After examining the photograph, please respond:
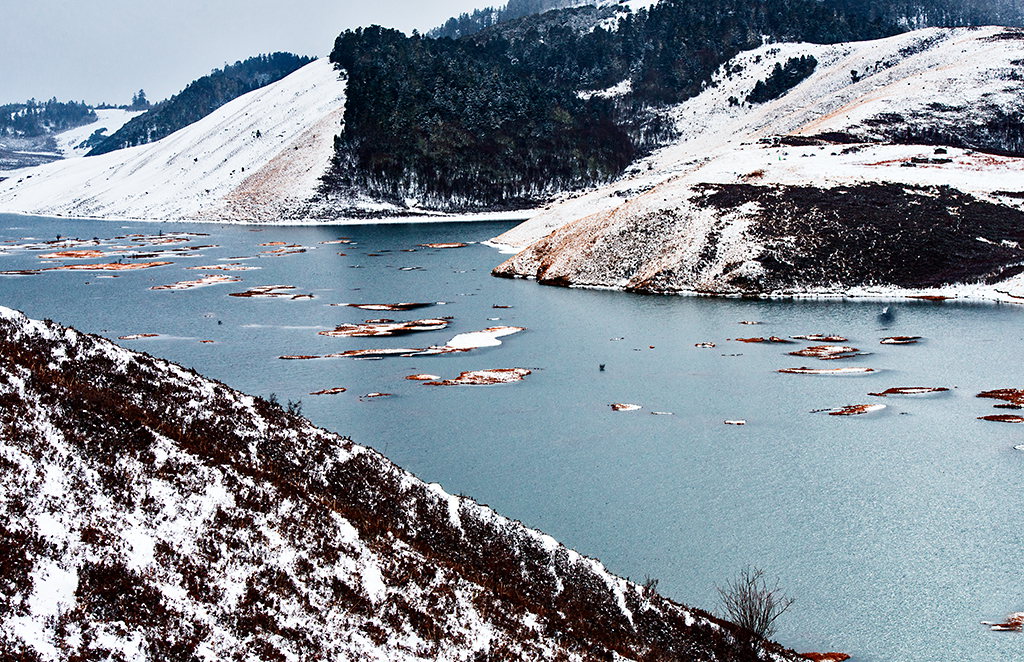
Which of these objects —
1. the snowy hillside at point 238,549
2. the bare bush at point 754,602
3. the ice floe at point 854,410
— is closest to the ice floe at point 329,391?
the snowy hillside at point 238,549

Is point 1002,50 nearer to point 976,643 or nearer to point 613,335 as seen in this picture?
point 613,335

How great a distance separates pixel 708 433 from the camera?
45625 millimetres

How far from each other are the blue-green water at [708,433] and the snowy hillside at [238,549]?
5862 mm

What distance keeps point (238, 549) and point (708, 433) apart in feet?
98.0

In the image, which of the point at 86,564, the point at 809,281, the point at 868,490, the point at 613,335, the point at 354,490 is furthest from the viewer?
the point at 809,281

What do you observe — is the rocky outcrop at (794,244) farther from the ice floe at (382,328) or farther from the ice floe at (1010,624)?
the ice floe at (1010,624)

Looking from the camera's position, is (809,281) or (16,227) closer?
(809,281)

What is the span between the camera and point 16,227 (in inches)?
7456

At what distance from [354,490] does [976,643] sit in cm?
1901

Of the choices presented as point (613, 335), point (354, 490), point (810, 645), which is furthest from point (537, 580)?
point (613, 335)

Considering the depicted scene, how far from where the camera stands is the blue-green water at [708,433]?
29.5 m

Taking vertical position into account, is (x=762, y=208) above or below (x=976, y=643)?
above

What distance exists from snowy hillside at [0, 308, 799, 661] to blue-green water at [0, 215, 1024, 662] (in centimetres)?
586

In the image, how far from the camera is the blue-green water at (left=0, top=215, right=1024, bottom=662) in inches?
1160
